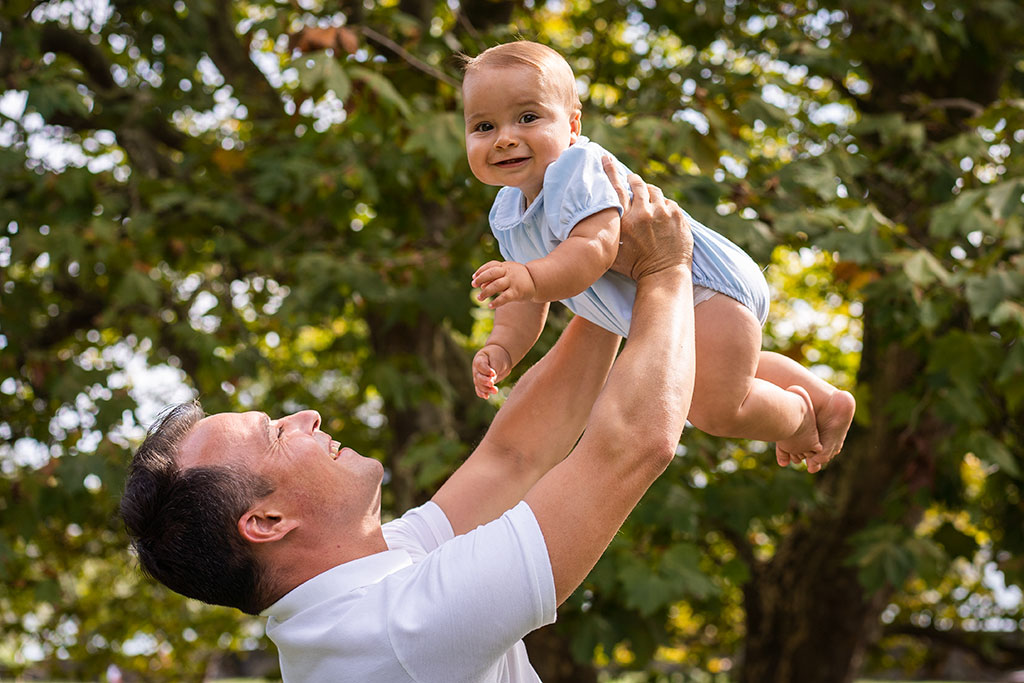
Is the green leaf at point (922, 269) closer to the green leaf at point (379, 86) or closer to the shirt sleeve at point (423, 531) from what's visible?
the green leaf at point (379, 86)

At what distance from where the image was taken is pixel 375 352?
229 inches

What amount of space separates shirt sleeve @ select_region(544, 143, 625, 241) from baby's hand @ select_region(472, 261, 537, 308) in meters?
0.20

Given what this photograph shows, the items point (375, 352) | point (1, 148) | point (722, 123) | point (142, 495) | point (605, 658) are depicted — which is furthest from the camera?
point (375, 352)

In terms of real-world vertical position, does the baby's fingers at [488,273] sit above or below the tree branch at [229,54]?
above

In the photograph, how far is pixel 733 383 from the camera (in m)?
1.88

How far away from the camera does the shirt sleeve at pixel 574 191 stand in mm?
1730

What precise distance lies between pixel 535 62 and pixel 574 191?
235mm

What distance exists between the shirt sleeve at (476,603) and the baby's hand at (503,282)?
1.04ft

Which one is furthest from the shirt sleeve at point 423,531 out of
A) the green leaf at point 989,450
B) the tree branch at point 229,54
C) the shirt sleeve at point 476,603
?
the tree branch at point 229,54

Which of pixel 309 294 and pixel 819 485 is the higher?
pixel 309 294

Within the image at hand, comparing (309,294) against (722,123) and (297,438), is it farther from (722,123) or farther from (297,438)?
(297,438)

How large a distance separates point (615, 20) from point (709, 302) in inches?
189

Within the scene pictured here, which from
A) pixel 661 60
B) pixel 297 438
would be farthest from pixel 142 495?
pixel 661 60

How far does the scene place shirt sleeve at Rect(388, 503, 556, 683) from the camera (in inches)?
61.9
